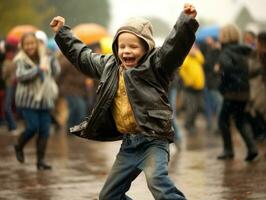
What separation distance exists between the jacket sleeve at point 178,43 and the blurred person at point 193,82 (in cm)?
960

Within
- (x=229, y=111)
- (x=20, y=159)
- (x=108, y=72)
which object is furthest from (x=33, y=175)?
(x=108, y=72)

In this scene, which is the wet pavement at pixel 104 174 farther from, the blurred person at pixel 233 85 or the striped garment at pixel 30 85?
the striped garment at pixel 30 85

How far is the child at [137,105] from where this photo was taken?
589 cm

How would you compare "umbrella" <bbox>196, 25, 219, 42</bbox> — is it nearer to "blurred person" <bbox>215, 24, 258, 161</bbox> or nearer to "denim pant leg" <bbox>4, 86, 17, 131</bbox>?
"denim pant leg" <bbox>4, 86, 17, 131</bbox>

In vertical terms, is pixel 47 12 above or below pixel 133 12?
above

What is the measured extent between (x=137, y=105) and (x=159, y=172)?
1.74 feet

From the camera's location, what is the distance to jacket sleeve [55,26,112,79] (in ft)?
21.1

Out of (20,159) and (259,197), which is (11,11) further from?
(259,197)

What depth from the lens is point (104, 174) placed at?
9625 mm

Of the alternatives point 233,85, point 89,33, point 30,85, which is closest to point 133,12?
point 89,33

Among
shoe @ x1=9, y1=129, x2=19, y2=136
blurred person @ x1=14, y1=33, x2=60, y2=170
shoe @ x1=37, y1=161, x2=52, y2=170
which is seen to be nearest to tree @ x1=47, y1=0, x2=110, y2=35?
shoe @ x1=9, y1=129, x2=19, y2=136

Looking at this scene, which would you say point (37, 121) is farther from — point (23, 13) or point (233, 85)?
point (23, 13)

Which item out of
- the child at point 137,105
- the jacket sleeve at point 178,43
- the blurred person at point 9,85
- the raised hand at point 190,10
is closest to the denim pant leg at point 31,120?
the child at point 137,105

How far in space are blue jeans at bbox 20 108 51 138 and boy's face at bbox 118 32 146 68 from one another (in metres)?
4.20
